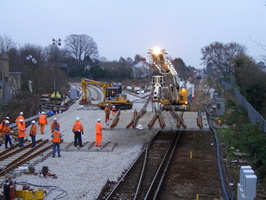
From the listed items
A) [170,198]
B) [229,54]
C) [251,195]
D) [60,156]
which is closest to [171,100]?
[60,156]

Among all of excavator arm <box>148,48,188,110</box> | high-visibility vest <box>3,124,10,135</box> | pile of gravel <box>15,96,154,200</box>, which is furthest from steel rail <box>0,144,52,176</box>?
excavator arm <box>148,48,188,110</box>

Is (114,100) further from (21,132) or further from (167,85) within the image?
(21,132)

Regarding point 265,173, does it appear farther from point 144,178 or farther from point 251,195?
point 251,195

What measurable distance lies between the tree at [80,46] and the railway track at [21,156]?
87.1 meters

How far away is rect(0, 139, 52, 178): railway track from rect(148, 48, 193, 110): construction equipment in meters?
6.60

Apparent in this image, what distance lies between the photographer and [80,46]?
4094 inches

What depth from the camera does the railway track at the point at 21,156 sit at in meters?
13.0

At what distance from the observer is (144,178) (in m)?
12.0

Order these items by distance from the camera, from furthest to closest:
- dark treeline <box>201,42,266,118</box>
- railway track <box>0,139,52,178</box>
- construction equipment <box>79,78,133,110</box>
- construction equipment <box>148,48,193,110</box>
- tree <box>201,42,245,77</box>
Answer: tree <box>201,42,245,77</box>
construction equipment <box>79,78,133,110</box>
dark treeline <box>201,42,266,118</box>
construction equipment <box>148,48,193,110</box>
railway track <box>0,139,52,178</box>

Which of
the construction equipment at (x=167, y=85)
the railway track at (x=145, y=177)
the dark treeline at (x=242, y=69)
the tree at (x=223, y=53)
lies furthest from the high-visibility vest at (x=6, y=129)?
the tree at (x=223, y=53)

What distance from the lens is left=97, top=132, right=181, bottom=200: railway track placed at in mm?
10344

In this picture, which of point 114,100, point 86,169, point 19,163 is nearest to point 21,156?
point 19,163

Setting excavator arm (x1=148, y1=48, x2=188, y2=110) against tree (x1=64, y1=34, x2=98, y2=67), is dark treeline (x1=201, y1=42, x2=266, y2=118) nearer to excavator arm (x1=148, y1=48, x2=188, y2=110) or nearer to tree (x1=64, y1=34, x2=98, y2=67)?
excavator arm (x1=148, y1=48, x2=188, y2=110)

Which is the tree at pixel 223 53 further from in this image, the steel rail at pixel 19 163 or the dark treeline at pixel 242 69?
the steel rail at pixel 19 163
